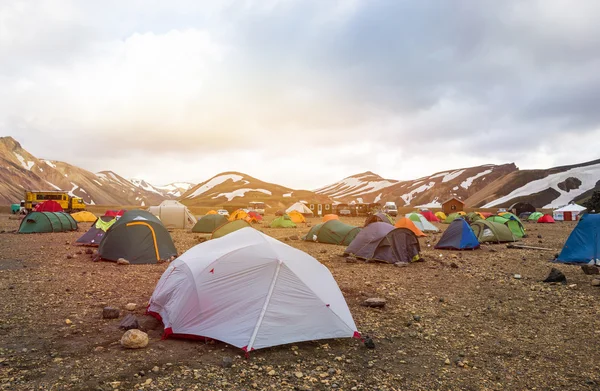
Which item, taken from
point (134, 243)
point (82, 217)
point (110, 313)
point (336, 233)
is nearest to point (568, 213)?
point (336, 233)

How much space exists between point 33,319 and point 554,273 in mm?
17348

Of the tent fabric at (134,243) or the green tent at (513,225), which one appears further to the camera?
the green tent at (513,225)

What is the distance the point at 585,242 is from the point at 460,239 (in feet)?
25.4

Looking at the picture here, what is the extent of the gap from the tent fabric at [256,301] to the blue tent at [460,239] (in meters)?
18.1

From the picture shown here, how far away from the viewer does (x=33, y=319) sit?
32.1 ft

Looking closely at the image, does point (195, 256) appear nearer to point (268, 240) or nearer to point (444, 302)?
point (268, 240)

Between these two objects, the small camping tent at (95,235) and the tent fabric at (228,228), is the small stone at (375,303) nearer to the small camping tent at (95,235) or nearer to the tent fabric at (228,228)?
the tent fabric at (228,228)

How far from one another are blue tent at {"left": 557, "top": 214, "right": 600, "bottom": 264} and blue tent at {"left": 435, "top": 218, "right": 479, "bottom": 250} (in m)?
6.59

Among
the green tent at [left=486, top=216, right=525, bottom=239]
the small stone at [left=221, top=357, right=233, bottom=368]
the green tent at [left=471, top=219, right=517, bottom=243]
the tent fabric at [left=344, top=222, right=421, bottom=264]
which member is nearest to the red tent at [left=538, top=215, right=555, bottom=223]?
the green tent at [left=486, top=216, right=525, bottom=239]

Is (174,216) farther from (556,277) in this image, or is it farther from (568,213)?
(568,213)

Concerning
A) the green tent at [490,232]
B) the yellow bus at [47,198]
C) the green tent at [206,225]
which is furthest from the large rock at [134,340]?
the yellow bus at [47,198]

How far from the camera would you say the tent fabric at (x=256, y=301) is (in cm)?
800

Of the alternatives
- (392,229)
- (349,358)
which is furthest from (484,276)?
(349,358)

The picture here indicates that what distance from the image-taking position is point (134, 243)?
1866 centimetres
